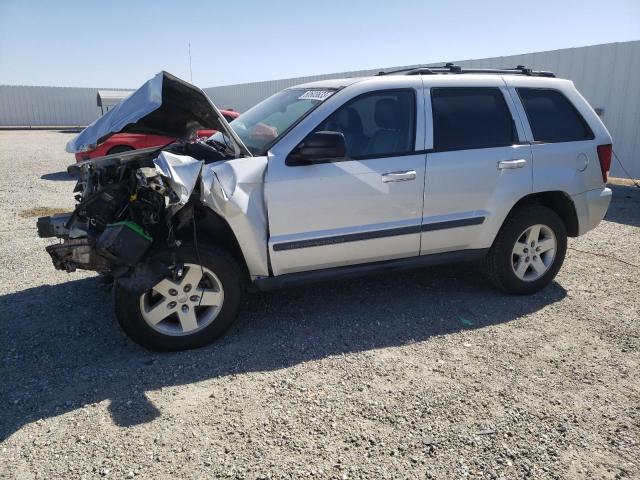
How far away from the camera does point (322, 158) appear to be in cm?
369

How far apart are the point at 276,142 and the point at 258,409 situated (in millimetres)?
1927

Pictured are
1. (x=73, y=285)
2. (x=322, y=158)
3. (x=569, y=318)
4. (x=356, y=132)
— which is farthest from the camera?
(x=73, y=285)

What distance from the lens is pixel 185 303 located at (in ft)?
11.8

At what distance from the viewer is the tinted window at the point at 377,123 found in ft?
12.9

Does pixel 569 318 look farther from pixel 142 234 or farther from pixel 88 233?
pixel 88 233

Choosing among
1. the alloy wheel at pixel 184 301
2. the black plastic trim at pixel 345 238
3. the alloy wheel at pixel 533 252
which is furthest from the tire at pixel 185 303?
the alloy wheel at pixel 533 252

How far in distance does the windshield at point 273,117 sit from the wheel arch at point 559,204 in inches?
81.2

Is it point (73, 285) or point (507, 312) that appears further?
point (73, 285)

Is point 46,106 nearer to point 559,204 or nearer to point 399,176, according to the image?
point 399,176

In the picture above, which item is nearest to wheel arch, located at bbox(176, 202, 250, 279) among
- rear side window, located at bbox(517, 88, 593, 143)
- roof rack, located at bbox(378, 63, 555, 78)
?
roof rack, located at bbox(378, 63, 555, 78)

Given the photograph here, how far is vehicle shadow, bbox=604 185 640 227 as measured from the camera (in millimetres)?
7977

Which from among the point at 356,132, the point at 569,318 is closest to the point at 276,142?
the point at 356,132

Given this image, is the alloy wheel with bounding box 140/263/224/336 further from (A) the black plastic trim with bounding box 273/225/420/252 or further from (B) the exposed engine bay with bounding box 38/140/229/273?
(A) the black plastic trim with bounding box 273/225/420/252

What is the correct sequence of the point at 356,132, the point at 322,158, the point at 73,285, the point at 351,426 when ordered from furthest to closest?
the point at 73,285
the point at 356,132
the point at 322,158
the point at 351,426
